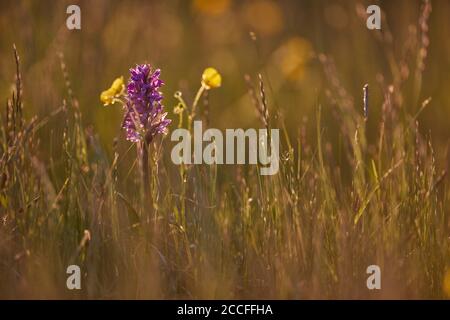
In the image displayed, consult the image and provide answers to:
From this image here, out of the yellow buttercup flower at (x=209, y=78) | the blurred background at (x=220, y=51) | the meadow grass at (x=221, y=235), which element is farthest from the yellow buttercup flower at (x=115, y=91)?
the blurred background at (x=220, y=51)

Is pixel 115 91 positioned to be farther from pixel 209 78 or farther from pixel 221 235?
pixel 221 235

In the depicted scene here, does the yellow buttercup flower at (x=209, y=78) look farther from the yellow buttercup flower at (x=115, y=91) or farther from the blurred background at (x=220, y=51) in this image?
the blurred background at (x=220, y=51)

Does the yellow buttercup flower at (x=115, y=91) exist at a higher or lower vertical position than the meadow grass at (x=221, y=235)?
higher

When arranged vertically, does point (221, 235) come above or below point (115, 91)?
below

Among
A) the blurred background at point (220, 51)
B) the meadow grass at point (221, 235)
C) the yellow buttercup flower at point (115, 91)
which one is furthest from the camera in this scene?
the blurred background at point (220, 51)

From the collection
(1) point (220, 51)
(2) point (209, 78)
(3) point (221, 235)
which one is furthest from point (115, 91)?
(1) point (220, 51)

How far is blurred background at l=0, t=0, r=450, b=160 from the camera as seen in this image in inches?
137

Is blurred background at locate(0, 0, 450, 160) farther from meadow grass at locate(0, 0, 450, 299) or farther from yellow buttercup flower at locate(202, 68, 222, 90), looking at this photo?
meadow grass at locate(0, 0, 450, 299)

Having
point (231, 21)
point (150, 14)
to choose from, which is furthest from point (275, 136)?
point (231, 21)

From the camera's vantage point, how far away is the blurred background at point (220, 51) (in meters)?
3.49

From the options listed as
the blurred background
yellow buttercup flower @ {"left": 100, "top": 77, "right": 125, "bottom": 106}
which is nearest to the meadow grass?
yellow buttercup flower @ {"left": 100, "top": 77, "right": 125, "bottom": 106}

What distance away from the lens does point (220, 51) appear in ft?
16.5

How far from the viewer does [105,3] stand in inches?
156
